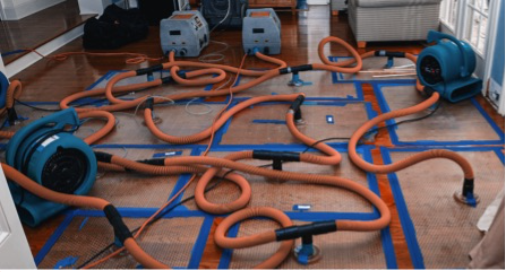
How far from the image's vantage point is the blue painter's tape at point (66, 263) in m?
2.15

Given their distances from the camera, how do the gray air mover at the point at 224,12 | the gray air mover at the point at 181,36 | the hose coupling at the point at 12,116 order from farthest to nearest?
the gray air mover at the point at 224,12 → the gray air mover at the point at 181,36 → the hose coupling at the point at 12,116

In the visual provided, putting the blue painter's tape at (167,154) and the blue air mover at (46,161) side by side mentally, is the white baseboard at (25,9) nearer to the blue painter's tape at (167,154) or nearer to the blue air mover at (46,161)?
the blue painter's tape at (167,154)

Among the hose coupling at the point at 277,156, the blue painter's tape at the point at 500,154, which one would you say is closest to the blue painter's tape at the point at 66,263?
the hose coupling at the point at 277,156

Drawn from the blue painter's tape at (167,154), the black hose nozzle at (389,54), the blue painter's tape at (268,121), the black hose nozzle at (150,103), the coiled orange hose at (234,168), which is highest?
the black hose nozzle at (389,54)

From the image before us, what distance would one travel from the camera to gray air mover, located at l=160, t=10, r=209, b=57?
4.99m

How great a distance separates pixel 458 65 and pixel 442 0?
168cm

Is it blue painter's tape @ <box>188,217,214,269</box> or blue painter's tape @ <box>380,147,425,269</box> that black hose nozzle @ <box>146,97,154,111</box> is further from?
blue painter's tape @ <box>380,147,425,269</box>

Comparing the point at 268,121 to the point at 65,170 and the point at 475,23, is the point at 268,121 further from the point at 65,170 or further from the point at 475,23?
the point at 475,23

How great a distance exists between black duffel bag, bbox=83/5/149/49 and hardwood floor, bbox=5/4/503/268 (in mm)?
104

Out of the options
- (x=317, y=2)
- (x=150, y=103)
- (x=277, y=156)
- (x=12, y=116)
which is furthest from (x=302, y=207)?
(x=317, y=2)

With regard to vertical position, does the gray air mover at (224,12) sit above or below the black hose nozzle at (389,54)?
above

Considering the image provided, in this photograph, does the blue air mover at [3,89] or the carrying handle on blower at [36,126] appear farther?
the blue air mover at [3,89]

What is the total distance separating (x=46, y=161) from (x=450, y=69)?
8.84ft

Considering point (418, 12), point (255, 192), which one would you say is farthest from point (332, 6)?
point (255, 192)
